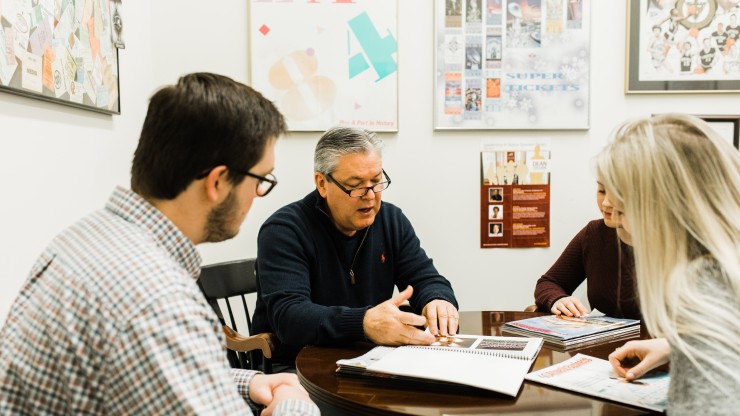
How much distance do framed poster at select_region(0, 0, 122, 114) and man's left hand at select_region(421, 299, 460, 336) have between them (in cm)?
128

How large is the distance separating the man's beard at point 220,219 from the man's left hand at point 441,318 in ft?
2.52

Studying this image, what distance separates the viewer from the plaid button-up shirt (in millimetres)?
755

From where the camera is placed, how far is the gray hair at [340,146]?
1982 millimetres

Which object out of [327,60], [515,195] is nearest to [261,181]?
[327,60]

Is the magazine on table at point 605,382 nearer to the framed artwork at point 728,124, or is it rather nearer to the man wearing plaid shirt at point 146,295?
the man wearing plaid shirt at point 146,295

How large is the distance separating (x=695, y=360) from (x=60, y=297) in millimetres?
910

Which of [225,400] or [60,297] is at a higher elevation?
[60,297]

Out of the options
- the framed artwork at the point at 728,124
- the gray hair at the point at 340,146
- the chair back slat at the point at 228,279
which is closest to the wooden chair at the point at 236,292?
the chair back slat at the point at 228,279

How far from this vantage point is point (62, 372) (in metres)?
0.78

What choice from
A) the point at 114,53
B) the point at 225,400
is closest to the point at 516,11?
the point at 114,53

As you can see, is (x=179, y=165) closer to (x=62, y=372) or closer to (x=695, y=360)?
(x=62, y=372)

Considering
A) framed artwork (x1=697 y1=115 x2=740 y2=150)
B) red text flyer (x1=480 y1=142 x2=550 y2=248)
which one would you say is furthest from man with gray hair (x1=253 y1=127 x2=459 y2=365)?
framed artwork (x1=697 y1=115 x2=740 y2=150)

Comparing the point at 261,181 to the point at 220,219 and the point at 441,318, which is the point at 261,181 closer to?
the point at 220,219

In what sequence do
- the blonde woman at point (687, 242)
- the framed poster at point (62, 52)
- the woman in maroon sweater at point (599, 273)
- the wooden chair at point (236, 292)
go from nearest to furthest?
1. the blonde woman at point (687, 242)
2. the framed poster at point (62, 52)
3. the wooden chair at point (236, 292)
4. the woman in maroon sweater at point (599, 273)
